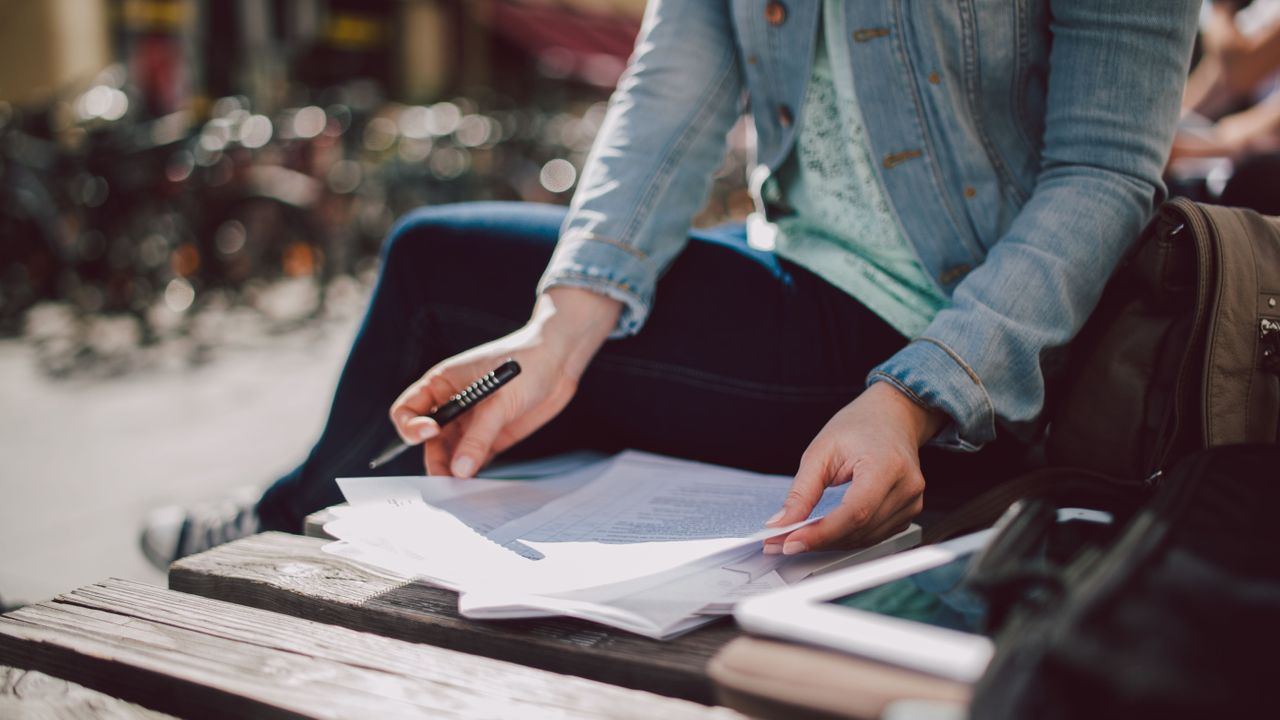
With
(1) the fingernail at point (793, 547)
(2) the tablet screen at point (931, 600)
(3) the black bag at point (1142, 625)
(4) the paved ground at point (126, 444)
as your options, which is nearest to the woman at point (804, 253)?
(1) the fingernail at point (793, 547)

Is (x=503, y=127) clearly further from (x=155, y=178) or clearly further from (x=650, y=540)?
(x=650, y=540)

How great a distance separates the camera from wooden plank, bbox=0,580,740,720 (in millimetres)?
625

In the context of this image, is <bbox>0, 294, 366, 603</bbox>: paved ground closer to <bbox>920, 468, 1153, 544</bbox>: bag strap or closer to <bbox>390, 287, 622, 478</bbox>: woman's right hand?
<bbox>390, 287, 622, 478</bbox>: woman's right hand

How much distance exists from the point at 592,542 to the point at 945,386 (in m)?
0.41

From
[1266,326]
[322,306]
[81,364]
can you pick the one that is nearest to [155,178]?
[322,306]

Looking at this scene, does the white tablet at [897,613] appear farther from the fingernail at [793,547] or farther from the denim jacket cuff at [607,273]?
the denim jacket cuff at [607,273]

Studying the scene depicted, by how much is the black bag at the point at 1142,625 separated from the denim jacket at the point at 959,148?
0.47 metres

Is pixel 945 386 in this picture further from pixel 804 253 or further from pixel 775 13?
pixel 775 13

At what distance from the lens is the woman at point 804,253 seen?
1064 mm

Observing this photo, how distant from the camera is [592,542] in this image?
34.9 inches

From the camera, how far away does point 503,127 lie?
32.4ft

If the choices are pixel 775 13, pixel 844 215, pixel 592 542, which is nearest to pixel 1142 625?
pixel 592 542

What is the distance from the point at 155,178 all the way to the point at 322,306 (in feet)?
4.37

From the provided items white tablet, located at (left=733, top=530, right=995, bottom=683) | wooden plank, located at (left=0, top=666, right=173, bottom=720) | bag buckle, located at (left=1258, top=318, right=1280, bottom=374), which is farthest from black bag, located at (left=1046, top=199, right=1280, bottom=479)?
wooden plank, located at (left=0, top=666, right=173, bottom=720)
